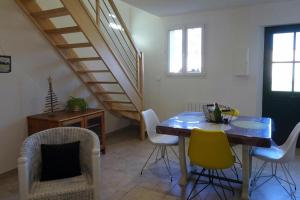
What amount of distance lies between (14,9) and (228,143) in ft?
10.3

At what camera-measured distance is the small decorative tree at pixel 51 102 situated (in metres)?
3.68

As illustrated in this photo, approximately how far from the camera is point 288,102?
14.2 ft

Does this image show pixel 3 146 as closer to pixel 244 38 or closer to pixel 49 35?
pixel 49 35

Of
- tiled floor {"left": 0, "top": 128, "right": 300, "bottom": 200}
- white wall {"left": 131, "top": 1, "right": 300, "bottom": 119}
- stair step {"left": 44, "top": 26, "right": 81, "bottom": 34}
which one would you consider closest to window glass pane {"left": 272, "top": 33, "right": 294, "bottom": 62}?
white wall {"left": 131, "top": 1, "right": 300, "bottom": 119}

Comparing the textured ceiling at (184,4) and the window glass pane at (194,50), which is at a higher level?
the textured ceiling at (184,4)

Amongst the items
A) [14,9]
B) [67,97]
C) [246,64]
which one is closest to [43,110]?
[67,97]

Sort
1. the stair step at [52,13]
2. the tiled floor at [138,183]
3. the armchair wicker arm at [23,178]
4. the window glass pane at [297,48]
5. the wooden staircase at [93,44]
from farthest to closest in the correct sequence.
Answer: the window glass pane at [297,48] < the wooden staircase at [93,44] < the stair step at [52,13] < the tiled floor at [138,183] < the armchair wicker arm at [23,178]

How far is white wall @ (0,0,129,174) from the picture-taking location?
3.24 m

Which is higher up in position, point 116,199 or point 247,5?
point 247,5

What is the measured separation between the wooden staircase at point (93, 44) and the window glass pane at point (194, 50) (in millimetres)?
1079

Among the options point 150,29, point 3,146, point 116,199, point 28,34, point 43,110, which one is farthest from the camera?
point 150,29

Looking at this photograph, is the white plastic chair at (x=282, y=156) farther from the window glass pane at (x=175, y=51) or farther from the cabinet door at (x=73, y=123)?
the window glass pane at (x=175, y=51)

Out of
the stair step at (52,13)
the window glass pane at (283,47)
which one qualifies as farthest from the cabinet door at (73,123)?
the window glass pane at (283,47)

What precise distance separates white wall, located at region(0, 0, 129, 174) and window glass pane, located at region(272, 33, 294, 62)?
3.70 meters
